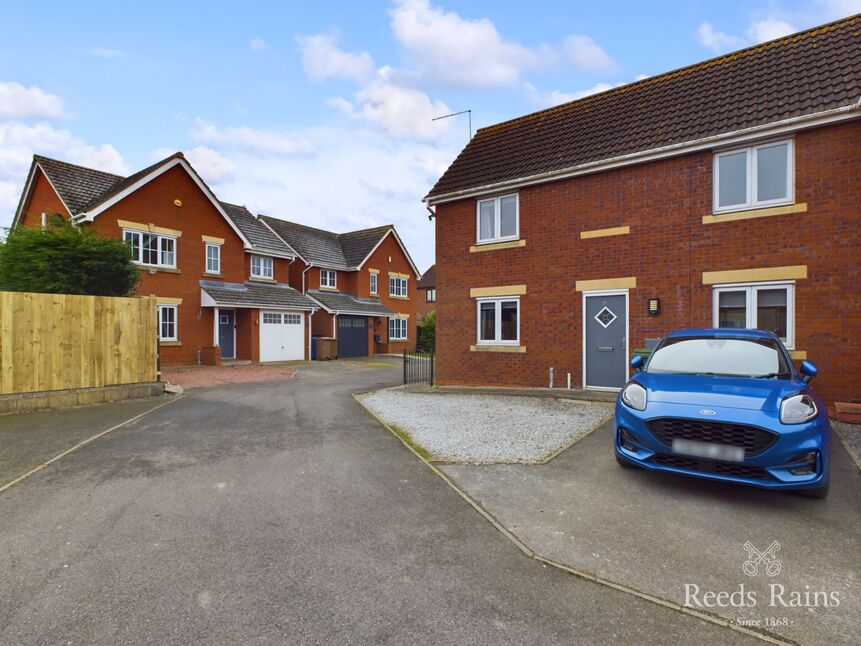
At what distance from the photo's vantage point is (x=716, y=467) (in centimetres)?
426

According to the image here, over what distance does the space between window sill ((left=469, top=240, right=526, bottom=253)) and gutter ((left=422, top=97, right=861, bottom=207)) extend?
54.0 inches

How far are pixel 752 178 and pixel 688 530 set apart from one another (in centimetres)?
792

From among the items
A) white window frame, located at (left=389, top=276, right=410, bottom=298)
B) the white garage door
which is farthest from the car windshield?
white window frame, located at (left=389, top=276, right=410, bottom=298)

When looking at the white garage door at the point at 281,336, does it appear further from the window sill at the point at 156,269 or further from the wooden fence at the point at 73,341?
the wooden fence at the point at 73,341

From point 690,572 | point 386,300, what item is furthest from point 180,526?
point 386,300

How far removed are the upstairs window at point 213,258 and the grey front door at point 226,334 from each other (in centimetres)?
194

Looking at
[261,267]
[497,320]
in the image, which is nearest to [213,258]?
[261,267]

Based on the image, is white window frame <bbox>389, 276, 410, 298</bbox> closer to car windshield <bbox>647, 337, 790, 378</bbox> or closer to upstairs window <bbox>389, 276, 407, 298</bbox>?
upstairs window <bbox>389, 276, 407, 298</bbox>

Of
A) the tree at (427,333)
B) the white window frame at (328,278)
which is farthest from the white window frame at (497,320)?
the tree at (427,333)

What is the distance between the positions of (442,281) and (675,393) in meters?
8.94

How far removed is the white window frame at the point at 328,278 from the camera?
92.3ft

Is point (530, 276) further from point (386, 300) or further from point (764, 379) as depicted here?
point (386, 300)

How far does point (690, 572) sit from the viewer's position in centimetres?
316

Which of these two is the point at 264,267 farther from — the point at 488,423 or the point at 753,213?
the point at 753,213
